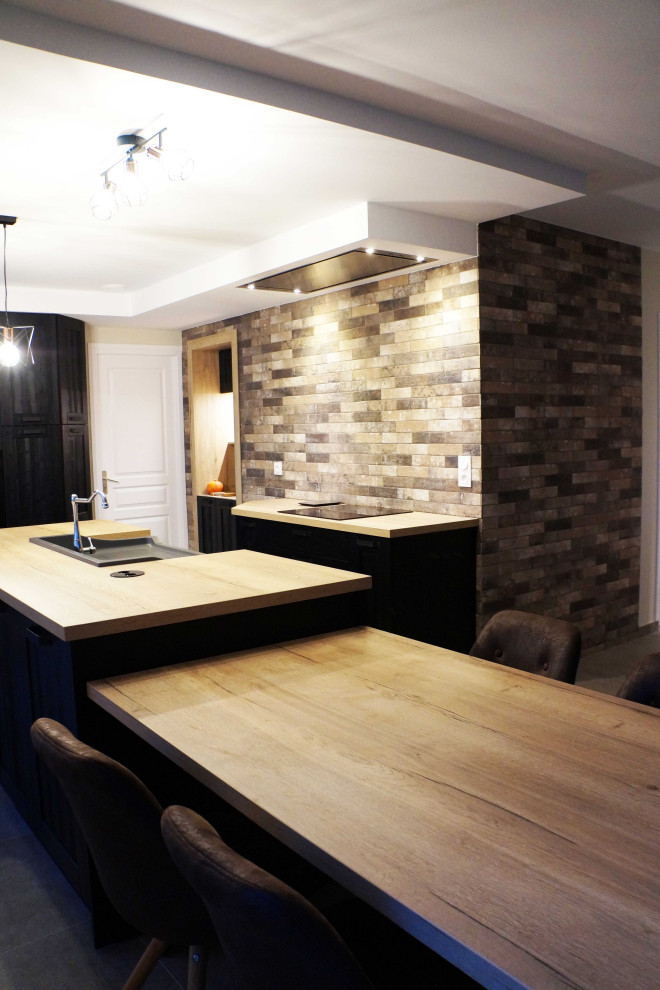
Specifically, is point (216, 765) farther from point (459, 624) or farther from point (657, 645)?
point (657, 645)

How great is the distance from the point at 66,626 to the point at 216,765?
2.35 feet

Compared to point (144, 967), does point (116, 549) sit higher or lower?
higher

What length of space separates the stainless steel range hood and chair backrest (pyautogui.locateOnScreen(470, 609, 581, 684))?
7.41 ft

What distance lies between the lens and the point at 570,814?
123cm

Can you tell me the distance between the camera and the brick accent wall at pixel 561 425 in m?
4.09

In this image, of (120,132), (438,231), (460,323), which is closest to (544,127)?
(438,231)

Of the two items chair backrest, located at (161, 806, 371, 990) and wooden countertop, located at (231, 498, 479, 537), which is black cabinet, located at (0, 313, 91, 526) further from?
chair backrest, located at (161, 806, 371, 990)

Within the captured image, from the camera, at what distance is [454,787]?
4.37ft

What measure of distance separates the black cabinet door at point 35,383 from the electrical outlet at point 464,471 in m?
3.56

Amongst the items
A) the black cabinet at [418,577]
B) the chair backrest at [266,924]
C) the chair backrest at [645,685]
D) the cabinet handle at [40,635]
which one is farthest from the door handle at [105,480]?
the chair backrest at [266,924]

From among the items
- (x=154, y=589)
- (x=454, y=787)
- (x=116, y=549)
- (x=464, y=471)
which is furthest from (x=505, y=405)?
(x=454, y=787)

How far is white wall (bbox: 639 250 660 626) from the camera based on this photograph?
16.5 feet

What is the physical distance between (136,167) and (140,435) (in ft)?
13.5

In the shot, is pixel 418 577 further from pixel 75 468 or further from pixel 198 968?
pixel 75 468
